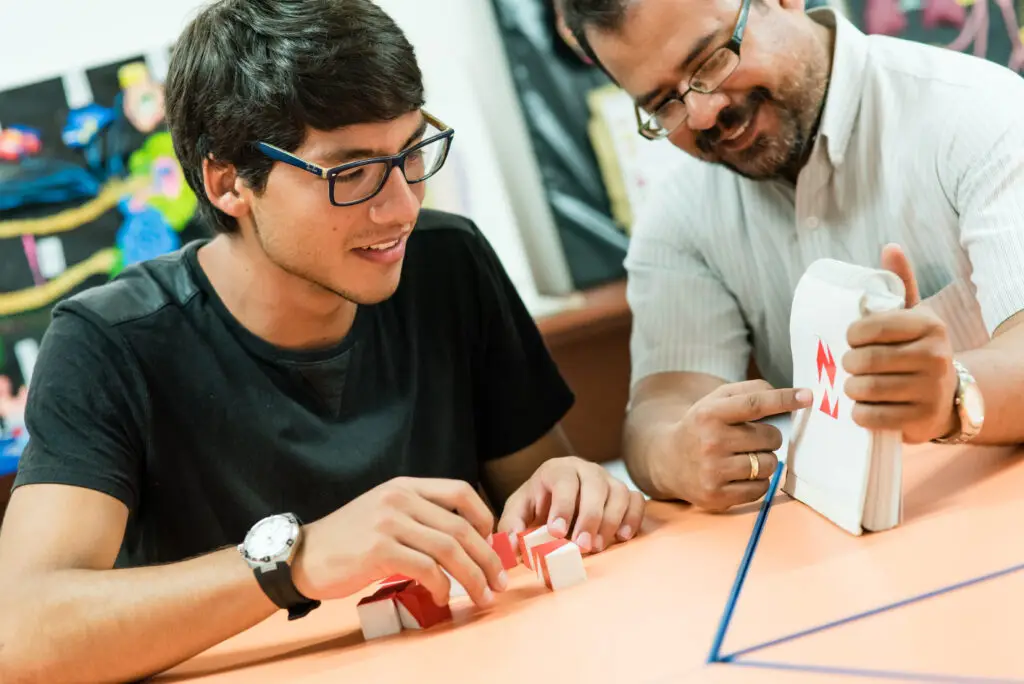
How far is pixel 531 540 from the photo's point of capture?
4.37ft

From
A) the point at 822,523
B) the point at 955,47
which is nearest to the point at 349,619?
the point at 822,523

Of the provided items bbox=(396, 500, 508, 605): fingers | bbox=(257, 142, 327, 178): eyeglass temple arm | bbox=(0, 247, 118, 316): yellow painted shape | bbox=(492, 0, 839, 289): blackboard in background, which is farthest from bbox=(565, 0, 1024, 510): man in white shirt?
bbox=(0, 247, 118, 316): yellow painted shape

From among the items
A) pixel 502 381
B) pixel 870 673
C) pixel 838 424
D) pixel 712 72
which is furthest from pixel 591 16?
pixel 870 673

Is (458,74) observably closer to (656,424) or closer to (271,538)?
(656,424)

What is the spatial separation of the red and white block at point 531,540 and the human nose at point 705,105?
754mm

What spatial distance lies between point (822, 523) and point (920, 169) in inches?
28.6

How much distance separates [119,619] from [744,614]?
0.68 meters

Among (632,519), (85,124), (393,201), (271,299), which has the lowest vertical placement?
(632,519)

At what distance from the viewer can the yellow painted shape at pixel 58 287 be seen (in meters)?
2.54

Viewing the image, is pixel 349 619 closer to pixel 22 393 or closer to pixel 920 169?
pixel 920 169

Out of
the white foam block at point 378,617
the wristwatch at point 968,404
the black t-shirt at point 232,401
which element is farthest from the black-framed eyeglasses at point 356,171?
the wristwatch at point 968,404

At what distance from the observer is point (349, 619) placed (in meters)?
1.28

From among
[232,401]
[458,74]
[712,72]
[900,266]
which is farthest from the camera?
[458,74]

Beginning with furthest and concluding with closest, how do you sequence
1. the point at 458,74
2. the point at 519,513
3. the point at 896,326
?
the point at 458,74 < the point at 519,513 < the point at 896,326
